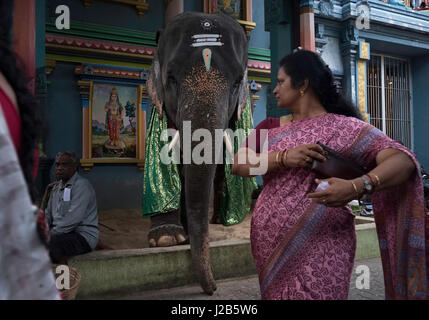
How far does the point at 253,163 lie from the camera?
5.79ft

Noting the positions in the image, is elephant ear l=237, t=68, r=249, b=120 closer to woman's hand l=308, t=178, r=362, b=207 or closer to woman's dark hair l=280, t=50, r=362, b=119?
woman's dark hair l=280, t=50, r=362, b=119

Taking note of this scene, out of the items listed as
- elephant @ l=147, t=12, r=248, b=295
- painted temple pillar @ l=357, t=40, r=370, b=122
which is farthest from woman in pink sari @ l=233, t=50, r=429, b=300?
painted temple pillar @ l=357, t=40, r=370, b=122

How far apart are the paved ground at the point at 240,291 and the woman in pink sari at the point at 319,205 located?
1.41 meters

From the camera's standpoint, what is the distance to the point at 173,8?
6.91 metres

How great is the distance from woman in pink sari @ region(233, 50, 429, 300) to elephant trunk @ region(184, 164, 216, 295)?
3.62 ft

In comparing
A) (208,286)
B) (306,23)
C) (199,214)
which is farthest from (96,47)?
(208,286)

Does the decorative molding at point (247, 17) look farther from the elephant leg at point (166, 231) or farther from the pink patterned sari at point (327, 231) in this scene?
the pink patterned sari at point (327, 231)

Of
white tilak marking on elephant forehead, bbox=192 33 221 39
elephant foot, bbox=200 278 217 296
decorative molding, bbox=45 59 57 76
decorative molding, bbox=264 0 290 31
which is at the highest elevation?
decorative molding, bbox=264 0 290 31

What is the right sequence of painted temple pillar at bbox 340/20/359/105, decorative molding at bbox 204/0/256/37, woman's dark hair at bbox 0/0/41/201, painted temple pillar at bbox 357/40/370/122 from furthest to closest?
1. painted temple pillar at bbox 357/40/370/122
2. painted temple pillar at bbox 340/20/359/105
3. decorative molding at bbox 204/0/256/37
4. woman's dark hair at bbox 0/0/41/201

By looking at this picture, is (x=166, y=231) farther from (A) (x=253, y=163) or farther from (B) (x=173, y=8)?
(B) (x=173, y=8)

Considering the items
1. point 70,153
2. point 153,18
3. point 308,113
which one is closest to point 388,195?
point 308,113

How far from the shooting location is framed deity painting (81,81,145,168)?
6.52 m

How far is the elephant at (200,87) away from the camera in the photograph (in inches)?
116

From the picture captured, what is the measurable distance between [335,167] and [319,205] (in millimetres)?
181
